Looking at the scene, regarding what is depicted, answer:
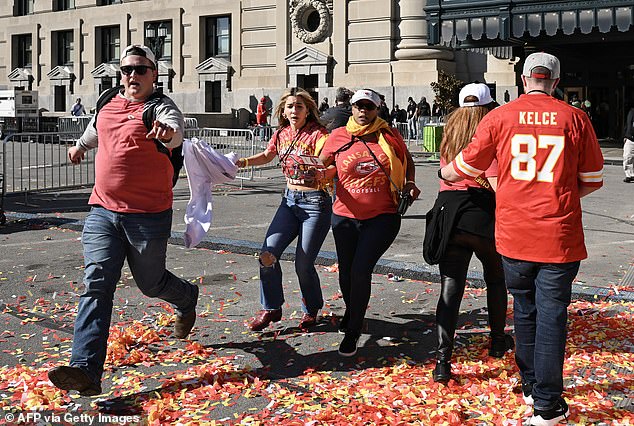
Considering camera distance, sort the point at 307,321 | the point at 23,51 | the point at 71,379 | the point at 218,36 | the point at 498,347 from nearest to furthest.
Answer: the point at 71,379 < the point at 498,347 < the point at 307,321 < the point at 218,36 < the point at 23,51

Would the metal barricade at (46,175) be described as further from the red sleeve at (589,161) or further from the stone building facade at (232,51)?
the stone building facade at (232,51)

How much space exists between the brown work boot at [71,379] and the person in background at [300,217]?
1.82 m

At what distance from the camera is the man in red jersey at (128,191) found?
5047 mm

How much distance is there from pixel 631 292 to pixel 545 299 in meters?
3.52

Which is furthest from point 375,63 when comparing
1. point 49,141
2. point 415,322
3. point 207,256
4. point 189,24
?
point 415,322

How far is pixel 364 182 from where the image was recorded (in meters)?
5.93

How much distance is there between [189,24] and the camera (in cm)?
4322

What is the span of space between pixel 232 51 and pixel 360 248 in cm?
3707

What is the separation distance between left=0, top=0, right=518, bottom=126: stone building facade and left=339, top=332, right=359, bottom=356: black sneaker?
27.9 metres

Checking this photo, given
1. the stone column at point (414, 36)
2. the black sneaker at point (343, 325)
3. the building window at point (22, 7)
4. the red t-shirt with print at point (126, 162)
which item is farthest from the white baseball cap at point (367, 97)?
the building window at point (22, 7)

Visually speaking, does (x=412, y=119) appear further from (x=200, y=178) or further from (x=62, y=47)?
(x=200, y=178)

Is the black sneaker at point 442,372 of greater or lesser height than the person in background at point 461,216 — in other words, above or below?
below

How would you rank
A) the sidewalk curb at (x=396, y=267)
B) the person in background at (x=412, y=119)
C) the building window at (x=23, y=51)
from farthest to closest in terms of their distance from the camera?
the building window at (x=23, y=51)
the person in background at (x=412, y=119)
the sidewalk curb at (x=396, y=267)

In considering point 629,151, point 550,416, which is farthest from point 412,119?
point 550,416
